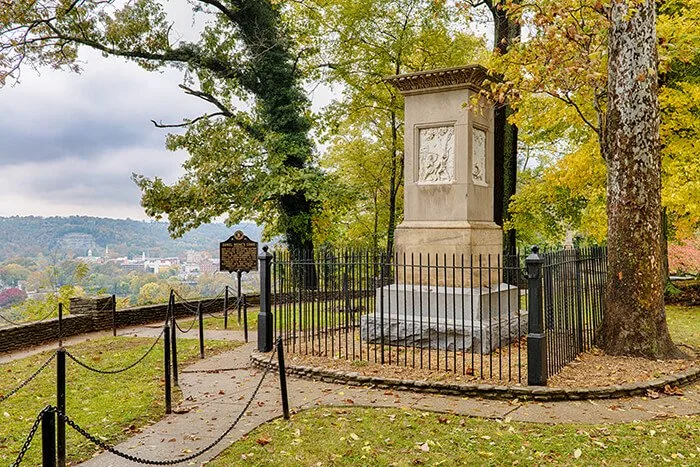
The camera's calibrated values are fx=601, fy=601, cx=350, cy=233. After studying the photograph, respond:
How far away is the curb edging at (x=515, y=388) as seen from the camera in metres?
7.29

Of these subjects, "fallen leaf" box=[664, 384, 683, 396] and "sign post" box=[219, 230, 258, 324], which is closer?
"fallen leaf" box=[664, 384, 683, 396]

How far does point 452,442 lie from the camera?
18.6 ft

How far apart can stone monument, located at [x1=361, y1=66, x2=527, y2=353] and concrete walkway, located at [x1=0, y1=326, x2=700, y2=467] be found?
2.35 metres

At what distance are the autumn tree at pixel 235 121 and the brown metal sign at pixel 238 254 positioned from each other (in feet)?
13.0

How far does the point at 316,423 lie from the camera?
250 inches

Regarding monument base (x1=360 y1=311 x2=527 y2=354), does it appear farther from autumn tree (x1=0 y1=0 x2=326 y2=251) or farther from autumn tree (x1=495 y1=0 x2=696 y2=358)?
autumn tree (x1=0 y1=0 x2=326 y2=251)

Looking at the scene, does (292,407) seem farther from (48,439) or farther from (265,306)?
(48,439)

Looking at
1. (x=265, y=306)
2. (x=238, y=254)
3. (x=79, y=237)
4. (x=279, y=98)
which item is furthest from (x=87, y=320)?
(x=79, y=237)

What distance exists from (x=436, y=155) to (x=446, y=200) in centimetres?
84

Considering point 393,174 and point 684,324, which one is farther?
point 393,174

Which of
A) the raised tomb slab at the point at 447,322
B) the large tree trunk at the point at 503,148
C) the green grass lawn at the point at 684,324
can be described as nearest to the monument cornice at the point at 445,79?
the raised tomb slab at the point at 447,322

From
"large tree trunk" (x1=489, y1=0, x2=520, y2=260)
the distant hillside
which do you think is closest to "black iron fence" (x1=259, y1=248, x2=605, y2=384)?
"large tree trunk" (x1=489, y1=0, x2=520, y2=260)

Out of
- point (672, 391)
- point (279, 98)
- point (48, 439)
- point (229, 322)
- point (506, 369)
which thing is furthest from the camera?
point (279, 98)

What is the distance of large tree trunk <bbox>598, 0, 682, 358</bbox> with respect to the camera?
9008 millimetres
